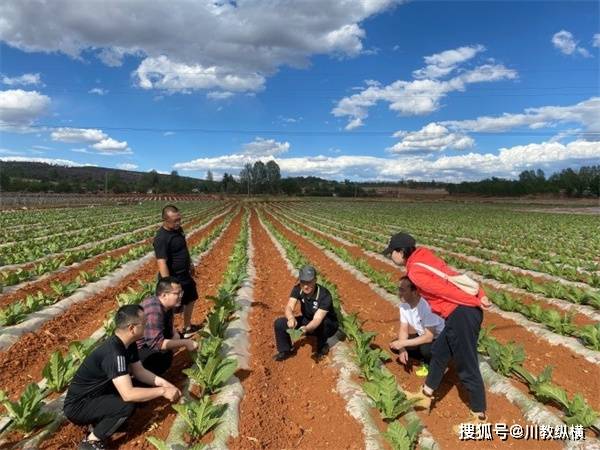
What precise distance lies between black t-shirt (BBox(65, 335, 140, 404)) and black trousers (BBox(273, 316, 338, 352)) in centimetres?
→ 246

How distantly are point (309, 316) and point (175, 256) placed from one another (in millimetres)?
2202

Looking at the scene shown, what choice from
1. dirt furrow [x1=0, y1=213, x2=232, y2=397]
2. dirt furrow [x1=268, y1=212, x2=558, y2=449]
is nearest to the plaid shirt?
dirt furrow [x1=0, y1=213, x2=232, y2=397]

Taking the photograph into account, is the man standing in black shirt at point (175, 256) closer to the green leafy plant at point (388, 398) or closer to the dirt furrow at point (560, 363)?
the green leafy plant at point (388, 398)

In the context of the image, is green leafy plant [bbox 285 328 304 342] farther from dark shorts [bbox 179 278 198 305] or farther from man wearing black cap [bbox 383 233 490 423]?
man wearing black cap [bbox 383 233 490 423]

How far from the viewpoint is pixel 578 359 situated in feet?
20.3

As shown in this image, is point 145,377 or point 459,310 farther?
point 145,377

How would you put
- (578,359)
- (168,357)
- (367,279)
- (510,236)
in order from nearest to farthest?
(168,357), (578,359), (367,279), (510,236)

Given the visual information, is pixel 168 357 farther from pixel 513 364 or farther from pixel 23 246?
pixel 23 246

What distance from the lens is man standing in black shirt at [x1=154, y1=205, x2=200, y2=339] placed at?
21.0ft

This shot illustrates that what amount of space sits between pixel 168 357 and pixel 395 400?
269 centimetres

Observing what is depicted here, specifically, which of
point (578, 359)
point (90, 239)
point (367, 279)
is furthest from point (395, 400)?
point (90, 239)

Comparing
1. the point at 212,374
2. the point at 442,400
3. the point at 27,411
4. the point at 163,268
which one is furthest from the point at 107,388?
the point at 442,400

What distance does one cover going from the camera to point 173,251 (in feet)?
21.6

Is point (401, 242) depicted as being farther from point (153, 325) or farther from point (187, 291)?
point (187, 291)
